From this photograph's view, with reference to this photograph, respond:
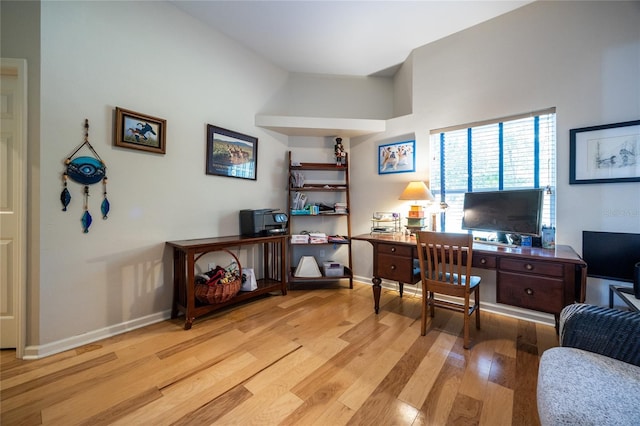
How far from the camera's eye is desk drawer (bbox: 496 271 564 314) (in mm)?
1656

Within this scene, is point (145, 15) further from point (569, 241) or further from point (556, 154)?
point (569, 241)

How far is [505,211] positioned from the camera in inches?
87.5

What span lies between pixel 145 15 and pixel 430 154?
3.13m

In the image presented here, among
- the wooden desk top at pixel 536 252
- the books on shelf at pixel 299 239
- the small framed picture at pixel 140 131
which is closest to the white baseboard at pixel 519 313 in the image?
the wooden desk top at pixel 536 252

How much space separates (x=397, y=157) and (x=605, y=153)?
5.78 ft

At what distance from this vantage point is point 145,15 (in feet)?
7.14

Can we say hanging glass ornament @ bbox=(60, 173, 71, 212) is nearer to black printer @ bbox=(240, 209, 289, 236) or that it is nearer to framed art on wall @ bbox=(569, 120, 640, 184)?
black printer @ bbox=(240, 209, 289, 236)

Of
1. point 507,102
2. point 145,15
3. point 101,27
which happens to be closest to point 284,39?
point 145,15

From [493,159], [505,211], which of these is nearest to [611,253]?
[505,211]

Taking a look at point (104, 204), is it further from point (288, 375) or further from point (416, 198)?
point (416, 198)

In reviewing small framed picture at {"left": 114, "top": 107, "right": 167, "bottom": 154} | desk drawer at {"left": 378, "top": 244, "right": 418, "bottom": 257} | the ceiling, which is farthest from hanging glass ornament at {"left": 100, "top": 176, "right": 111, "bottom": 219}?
desk drawer at {"left": 378, "top": 244, "right": 418, "bottom": 257}

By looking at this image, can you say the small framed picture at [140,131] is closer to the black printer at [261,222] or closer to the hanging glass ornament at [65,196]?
the hanging glass ornament at [65,196]

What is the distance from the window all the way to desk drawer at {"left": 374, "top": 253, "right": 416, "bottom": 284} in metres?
0.91

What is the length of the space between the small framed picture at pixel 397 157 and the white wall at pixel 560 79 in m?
0.13
